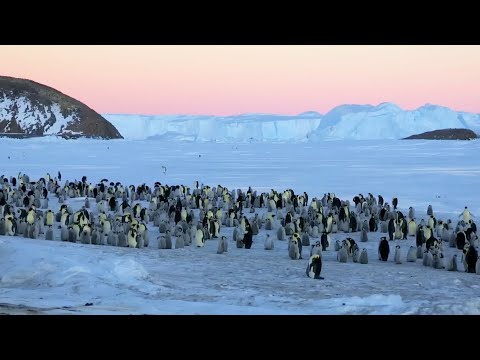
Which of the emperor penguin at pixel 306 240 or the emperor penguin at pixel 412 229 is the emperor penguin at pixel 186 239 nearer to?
the emperor penguin at pixel 306 240

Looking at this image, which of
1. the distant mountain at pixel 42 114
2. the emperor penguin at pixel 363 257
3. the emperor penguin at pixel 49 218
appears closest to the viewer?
the emperor penguin at pixel 363 257

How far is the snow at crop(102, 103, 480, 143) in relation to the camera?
4134 inches

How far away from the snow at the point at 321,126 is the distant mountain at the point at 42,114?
1026 cm

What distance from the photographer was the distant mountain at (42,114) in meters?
109

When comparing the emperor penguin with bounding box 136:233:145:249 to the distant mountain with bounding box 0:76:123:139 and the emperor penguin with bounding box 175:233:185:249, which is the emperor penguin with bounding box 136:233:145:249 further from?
the distant mountain with bounding box 0:76:123:139

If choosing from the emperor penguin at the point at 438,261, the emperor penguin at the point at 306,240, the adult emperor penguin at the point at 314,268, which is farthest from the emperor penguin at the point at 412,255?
the adult emperor penguin at the point at 314,268

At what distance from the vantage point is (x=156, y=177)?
25.2 m

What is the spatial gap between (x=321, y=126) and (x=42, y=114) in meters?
50.1

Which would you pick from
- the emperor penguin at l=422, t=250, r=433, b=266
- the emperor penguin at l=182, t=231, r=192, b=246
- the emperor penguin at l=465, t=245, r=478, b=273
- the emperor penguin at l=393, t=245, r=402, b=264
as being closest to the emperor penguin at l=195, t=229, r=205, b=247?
the emperor penguin at l=182, t=231, r=192, b=246

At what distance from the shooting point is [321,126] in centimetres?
11850

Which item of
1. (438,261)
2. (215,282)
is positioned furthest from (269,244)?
(215,282)
